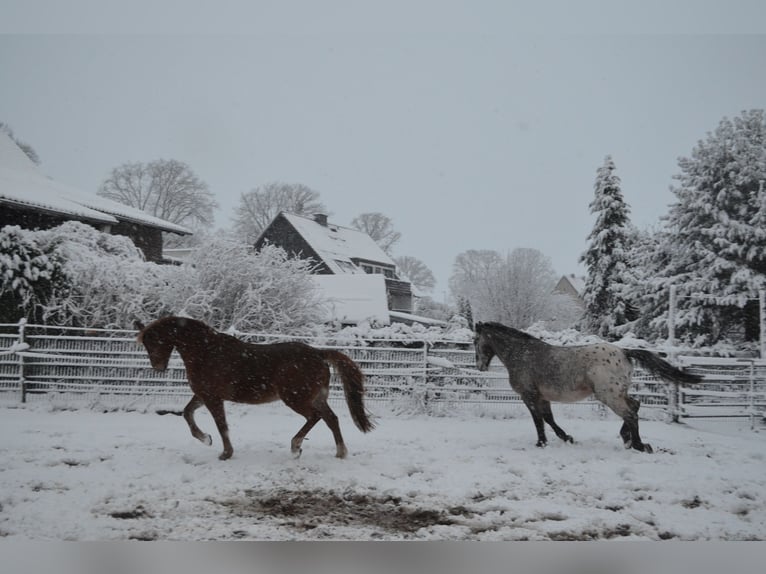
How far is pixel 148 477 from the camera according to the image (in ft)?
7.33

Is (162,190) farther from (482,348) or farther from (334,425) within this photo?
(482,348)

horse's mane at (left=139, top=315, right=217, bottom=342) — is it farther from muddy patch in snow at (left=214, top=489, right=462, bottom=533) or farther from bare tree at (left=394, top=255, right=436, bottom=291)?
bare tree at (left=394, top=255, right=436, bottom=291)

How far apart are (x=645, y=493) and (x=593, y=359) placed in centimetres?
78

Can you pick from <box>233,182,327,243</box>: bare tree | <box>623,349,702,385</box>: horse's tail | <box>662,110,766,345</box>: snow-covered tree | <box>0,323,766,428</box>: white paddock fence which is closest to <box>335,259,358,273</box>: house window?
<box>233,182,327,243</box>: bare tree

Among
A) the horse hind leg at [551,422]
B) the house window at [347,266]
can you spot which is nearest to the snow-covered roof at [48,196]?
the house window at [347,266]

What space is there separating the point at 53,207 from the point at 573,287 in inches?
123

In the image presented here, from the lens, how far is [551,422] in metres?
2.91

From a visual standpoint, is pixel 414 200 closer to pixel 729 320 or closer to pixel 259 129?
pixel 259 129

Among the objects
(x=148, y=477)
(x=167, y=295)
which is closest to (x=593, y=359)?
(x=148, y=477)

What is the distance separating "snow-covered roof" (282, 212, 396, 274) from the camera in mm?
3147

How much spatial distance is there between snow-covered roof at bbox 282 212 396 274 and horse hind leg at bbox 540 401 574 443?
4.26 feet

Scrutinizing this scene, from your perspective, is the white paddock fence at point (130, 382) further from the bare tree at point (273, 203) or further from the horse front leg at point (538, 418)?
the bare tree at point (273, 203)

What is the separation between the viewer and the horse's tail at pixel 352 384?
2582 millimetres

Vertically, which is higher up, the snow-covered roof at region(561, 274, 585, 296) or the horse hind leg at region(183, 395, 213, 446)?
the snow-covered roof at region(561, 274, 585, 296)
